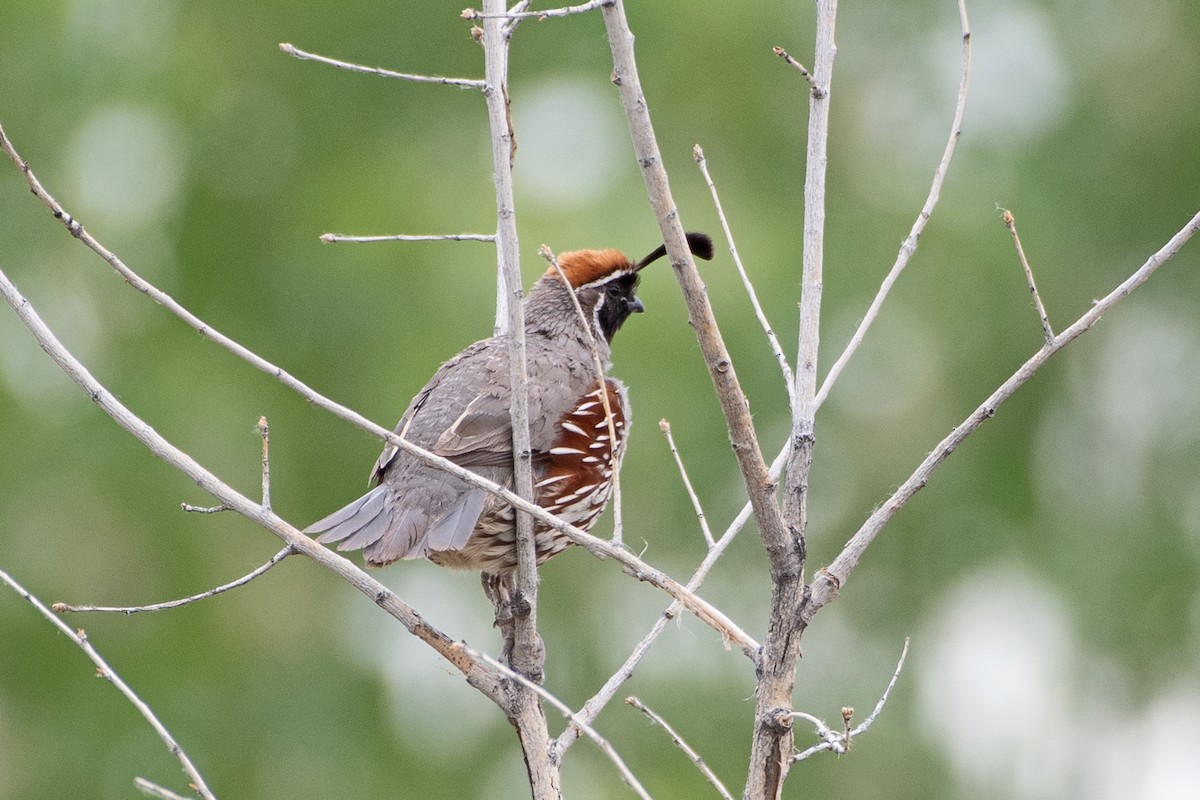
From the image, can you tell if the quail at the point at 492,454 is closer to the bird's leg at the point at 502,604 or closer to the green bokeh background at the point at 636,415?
the bird's leg at the point at 502,604

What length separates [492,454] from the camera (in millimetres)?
4402

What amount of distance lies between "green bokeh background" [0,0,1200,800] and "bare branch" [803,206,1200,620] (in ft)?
18.7

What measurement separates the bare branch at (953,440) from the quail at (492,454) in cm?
94

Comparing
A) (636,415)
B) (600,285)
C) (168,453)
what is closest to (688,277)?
(168,453)

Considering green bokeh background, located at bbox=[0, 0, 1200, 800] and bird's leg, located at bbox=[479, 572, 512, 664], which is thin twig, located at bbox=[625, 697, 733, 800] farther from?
green bokeh background, located at bbox=[0, 0, 1200, 800]

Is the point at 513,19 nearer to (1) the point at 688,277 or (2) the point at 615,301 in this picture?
(1) the point at 688,277

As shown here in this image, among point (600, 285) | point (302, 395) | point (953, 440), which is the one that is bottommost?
point (302, 395)

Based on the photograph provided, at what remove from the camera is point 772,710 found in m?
3.12

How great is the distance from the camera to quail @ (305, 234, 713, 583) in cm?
417

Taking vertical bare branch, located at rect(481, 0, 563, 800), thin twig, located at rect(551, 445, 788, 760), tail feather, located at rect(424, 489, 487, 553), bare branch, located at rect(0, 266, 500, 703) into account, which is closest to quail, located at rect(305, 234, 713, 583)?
tail feather, located at rect(424, 489, 487, 553)

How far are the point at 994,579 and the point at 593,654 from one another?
9.38 feet

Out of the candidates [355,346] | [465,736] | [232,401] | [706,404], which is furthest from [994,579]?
[232,401]

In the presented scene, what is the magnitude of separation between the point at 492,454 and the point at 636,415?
4.50 m

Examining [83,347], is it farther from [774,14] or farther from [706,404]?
[774,14]
